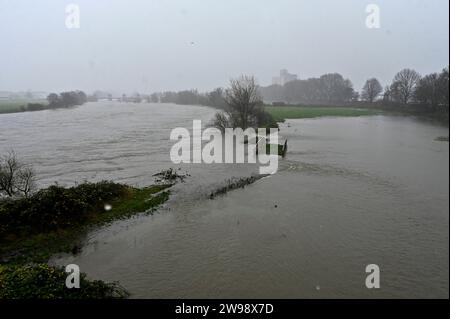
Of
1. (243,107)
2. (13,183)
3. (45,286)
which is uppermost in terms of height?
(243,107)

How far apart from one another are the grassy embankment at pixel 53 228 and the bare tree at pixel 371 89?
141m

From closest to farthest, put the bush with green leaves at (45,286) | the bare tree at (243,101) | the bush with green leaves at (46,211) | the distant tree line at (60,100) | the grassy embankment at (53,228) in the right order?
1. the bush with green leaves at (45,286)
2. the grassy embankment at (53,228)
3. the bush with green leaves at (46,211)
4. the bare tree at (243,101)
5. the distant tree line at (60,100)

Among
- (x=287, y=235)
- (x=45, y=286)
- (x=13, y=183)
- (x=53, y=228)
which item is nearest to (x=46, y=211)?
(x=53, y=228)

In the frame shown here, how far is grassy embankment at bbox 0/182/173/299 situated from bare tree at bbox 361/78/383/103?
140966 mm

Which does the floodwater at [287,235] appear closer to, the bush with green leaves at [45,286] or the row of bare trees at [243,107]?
the bush with green leaves at [45,286]

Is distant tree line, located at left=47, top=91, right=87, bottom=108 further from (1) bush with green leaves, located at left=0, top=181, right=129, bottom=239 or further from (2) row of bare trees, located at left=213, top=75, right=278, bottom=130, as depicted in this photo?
(1) bush with green leaves, located at left=0, top=181, right=129, bottom=239

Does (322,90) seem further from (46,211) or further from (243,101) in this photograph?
(46,211)

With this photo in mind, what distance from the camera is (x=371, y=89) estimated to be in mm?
139750

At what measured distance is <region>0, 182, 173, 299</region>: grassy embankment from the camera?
9.88m

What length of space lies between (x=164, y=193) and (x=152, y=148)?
20852mm

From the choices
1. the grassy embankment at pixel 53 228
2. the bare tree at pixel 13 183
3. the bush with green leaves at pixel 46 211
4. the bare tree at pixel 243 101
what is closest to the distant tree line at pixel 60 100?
the bare tree at pixel 243 101

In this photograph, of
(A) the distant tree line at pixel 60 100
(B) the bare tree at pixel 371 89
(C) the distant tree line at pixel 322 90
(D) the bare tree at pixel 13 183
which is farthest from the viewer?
(C) the distant tree line at pixel 322 90

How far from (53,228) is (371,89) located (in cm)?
15037

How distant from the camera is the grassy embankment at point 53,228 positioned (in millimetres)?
9883
